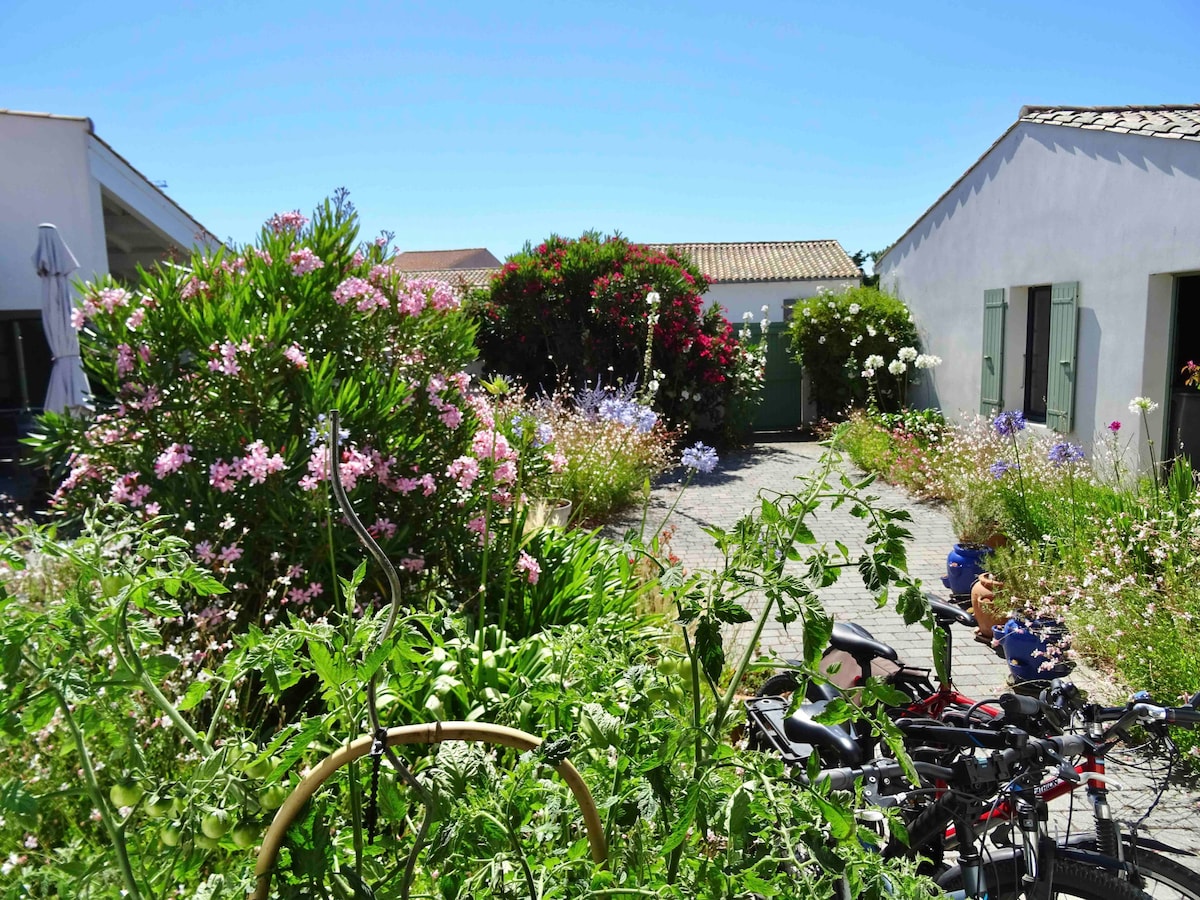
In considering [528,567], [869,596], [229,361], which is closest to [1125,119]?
[869,596]

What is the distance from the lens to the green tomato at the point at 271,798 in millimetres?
1111

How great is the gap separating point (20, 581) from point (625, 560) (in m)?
3.00

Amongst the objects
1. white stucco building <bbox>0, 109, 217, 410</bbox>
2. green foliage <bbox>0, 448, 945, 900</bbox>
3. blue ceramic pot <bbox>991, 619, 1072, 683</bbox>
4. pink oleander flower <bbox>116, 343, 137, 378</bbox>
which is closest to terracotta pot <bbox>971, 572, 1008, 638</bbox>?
blue ceramic pot <bbox>991, 619, 1072, 683</bbox>

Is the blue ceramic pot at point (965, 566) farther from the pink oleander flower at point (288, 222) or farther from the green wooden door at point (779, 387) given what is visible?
the green wooden door at point (779, 387)

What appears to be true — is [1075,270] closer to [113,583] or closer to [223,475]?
[223,475]

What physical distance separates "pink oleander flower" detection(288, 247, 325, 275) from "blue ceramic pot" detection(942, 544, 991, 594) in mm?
5049

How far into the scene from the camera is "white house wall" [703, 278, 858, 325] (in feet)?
86.3

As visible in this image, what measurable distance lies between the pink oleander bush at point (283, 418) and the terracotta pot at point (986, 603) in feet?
11.9

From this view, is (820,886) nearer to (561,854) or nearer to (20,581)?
(561,854)

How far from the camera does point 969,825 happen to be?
193 centimetres

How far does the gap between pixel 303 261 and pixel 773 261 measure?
26485 millimetres

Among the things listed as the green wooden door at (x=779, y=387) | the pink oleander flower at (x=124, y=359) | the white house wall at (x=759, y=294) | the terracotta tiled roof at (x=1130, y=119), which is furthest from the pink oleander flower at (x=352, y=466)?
the white house wall at (x=759, y=294)

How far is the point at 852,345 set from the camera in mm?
14195

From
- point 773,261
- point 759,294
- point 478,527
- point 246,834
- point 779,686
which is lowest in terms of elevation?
point 779,686
